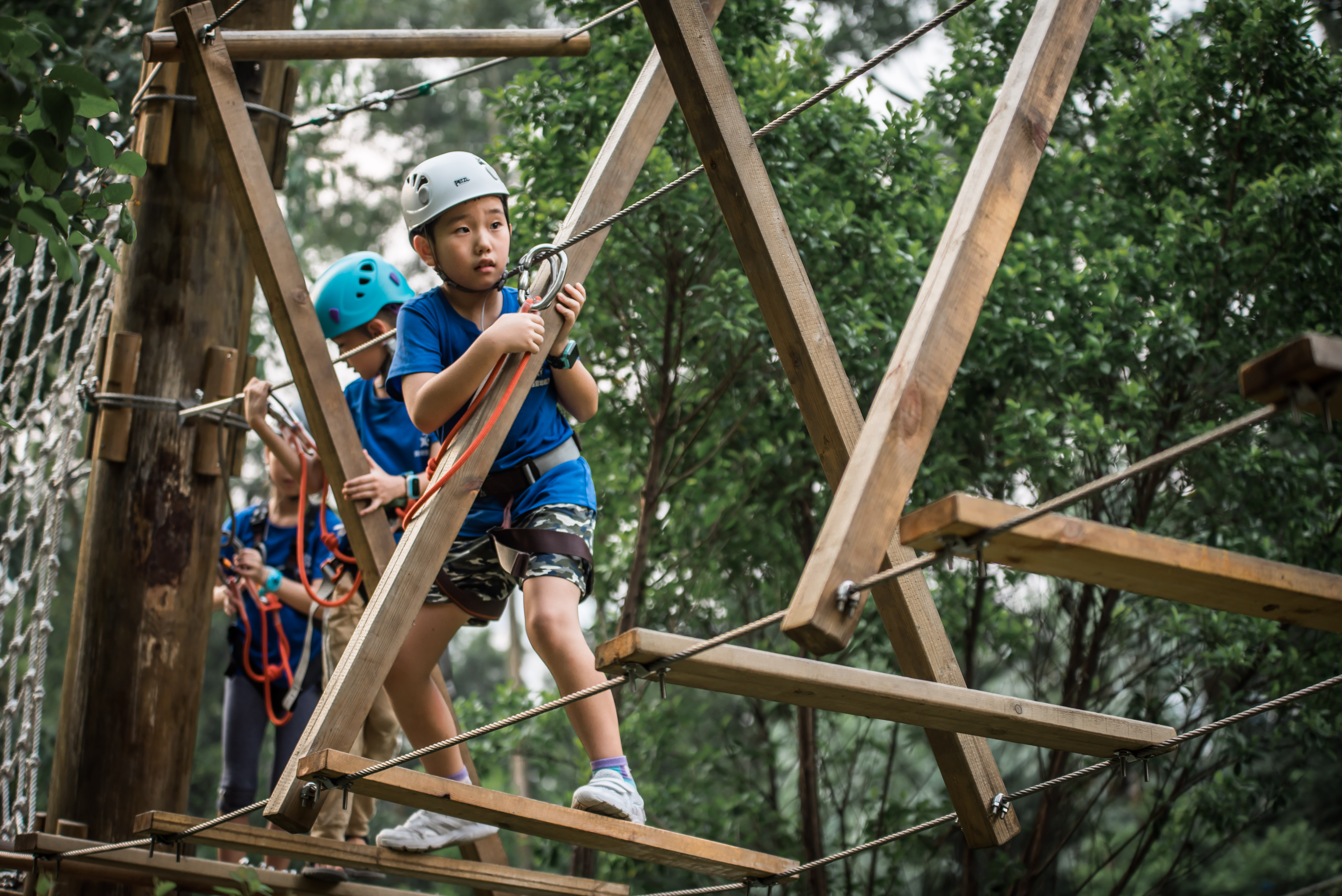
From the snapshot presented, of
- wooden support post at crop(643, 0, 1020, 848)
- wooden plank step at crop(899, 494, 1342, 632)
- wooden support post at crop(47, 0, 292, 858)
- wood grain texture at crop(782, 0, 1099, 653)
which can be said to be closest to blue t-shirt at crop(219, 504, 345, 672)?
wooden support post at crop(47, 0, 292, 858)

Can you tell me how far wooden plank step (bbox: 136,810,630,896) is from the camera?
2.57m

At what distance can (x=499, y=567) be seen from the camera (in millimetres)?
2746

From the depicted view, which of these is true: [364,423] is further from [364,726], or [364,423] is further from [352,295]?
[364,726]

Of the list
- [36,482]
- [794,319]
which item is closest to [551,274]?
[794,319]

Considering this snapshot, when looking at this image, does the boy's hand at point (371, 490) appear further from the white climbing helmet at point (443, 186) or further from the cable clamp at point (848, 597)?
the cable clamp at point (848, 597)

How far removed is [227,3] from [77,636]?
1955mm

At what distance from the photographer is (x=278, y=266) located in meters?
3.00

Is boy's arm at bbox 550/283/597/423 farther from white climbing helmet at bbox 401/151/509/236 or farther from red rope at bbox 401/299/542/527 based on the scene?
white climbing helmet at bbox 401/151/509/236

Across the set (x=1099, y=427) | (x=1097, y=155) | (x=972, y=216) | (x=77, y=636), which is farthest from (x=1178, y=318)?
(x=77, y=636)

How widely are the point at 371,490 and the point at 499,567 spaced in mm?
443

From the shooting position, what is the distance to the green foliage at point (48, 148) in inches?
83.0

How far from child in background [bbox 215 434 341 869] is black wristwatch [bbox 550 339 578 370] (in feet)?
4.38

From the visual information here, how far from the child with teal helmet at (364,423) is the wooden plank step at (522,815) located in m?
1.13

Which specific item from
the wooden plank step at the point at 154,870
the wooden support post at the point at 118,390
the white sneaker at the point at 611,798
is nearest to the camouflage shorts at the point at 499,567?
the white sneaker at the point at 611,798
